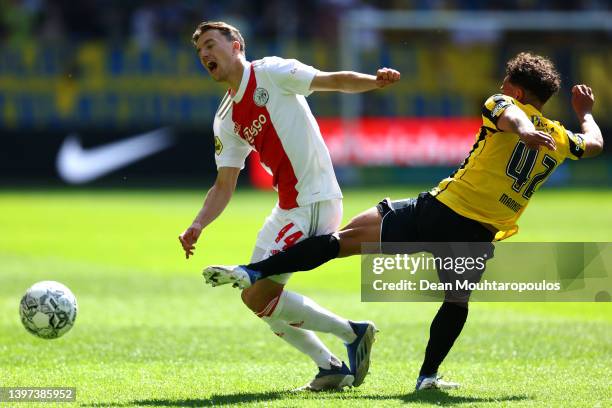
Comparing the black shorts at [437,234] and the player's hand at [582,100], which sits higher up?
the player's hand at [582,100]

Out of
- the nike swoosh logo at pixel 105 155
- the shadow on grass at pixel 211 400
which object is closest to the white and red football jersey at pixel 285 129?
the shadow on grass at pixel 211 400

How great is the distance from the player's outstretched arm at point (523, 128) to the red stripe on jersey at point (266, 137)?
4.52ft

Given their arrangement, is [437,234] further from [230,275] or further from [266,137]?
[230,275]

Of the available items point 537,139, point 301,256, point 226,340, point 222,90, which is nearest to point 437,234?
point 301,256

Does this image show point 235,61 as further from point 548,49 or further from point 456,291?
point 548,49

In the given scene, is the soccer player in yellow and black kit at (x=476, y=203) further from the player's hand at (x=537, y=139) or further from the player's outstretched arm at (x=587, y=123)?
the player's hand at (x=537, y=139)

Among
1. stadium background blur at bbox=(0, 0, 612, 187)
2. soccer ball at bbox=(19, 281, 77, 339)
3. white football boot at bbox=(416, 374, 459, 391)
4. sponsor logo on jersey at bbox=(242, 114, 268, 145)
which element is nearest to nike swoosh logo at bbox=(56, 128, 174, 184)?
stadium background blur at bbox=(0, 0, 612, 187)

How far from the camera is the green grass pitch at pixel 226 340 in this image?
21.7 ft

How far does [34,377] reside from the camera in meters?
7.11

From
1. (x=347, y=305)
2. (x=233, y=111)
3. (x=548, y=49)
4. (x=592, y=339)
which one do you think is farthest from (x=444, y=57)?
(x=233, y=111)

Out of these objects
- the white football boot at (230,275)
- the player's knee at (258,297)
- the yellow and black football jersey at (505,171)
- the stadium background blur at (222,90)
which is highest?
the yellow and black football jersey at (505,171)

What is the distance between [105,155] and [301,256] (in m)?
23.3

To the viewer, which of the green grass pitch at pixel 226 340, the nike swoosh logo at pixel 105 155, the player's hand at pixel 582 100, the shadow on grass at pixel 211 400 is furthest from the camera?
the nike swoosh logo at pixel 105 155

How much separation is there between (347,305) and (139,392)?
4871mm
